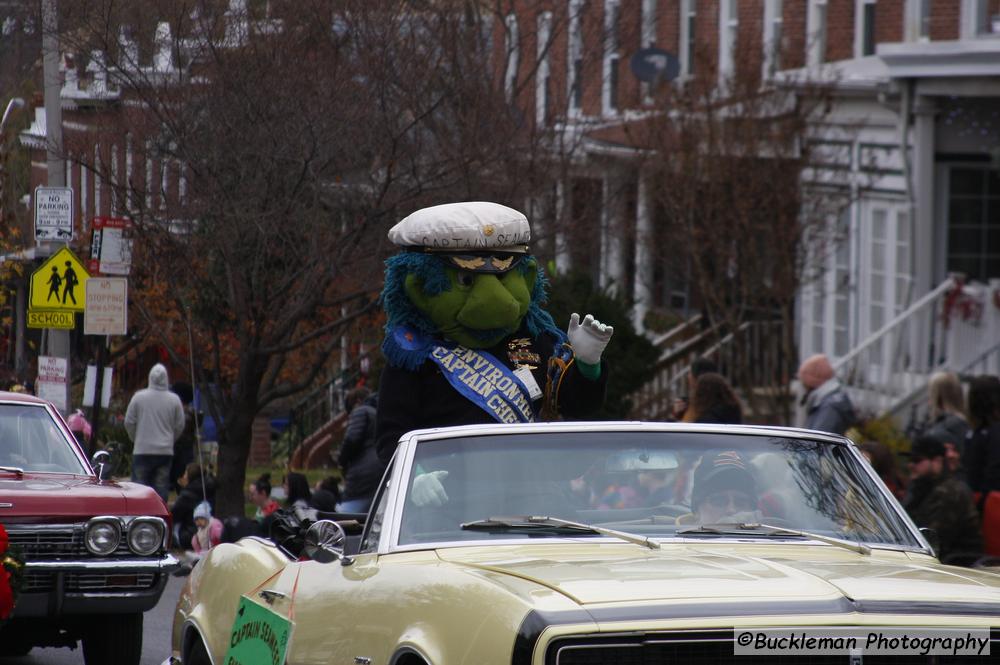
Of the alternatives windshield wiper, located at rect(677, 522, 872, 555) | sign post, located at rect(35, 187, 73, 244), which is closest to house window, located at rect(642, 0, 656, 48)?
sign post, located at rect(35, 187, 73, 244)

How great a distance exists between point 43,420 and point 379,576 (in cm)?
571

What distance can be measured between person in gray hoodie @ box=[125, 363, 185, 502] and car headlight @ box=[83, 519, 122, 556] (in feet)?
29.4

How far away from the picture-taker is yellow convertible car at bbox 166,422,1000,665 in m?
4.21

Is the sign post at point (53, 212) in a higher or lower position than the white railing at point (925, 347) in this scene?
higher

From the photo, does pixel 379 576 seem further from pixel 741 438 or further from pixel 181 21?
pixel 181 21

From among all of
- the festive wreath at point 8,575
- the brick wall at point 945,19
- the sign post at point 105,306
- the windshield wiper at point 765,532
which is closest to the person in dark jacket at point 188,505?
the sign post at point 105,306

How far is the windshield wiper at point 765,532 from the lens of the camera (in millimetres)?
5262

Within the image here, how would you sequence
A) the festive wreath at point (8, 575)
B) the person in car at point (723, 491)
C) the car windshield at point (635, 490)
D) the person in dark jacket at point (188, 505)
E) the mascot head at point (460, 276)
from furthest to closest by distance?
1. the person in dark jacket at point (188, 505)
2. the festive wreath at point (8, 575)
3. the mascot head at point (460, 276)
4. the person in car at point (723, 491)
5. the car windshield at point (635, 490)

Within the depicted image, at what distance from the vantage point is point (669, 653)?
4.20 m

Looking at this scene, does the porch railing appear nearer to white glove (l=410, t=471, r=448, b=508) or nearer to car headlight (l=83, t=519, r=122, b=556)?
car headlight (l=83, t=519, r=122, b=556)

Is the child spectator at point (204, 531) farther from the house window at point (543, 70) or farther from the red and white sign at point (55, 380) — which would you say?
the house window at point (543, 70)

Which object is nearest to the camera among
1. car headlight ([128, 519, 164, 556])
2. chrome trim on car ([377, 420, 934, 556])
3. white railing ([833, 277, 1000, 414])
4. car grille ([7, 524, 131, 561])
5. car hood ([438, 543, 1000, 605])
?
car hood ([438, 543, 1000, 605])

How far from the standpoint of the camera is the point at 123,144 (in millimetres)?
15953

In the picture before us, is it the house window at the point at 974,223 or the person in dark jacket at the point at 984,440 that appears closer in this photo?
the person in dark jacket at the point at 984,440
